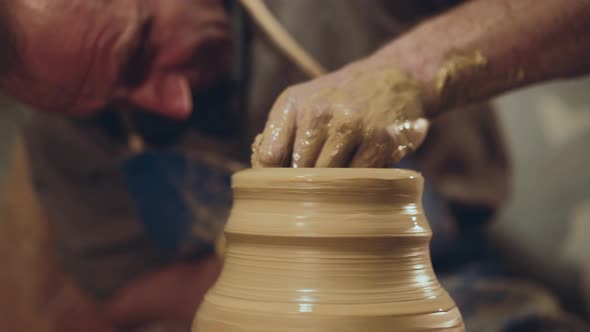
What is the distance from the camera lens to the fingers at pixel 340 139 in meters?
0.90

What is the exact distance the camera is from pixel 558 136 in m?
2.78

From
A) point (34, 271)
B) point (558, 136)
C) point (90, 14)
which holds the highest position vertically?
point (90, 14)

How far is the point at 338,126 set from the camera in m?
0.90

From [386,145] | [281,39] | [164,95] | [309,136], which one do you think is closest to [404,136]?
[386,145]

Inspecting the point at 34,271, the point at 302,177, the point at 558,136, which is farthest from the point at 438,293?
the point at 558,136

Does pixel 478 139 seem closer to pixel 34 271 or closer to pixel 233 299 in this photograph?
pixel 233 299

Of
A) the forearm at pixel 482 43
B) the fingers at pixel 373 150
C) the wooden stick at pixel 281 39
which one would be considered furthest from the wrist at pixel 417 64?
the wooden stick at pixel 281 39

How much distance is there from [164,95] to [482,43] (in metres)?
0.62

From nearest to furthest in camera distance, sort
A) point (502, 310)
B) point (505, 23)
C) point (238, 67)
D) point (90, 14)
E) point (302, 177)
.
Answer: point (302, 177), point (505, 23), point (90, 14), point (238, 67), point (502, 310)

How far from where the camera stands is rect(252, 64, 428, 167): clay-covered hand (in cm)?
90

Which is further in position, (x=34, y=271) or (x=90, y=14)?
(x=34, y=271)

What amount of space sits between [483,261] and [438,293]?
129cm

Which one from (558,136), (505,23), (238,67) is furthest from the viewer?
(558,136)

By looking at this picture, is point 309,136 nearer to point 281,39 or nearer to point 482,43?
Result: point 482,43
